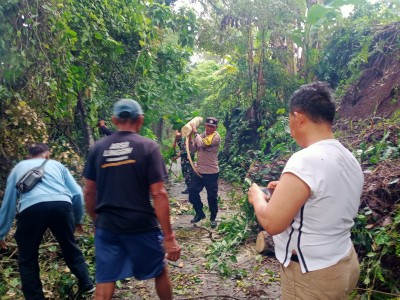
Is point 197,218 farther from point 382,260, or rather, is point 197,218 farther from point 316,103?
point 316,103

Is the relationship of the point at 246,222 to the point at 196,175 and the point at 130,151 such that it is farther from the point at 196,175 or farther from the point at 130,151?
the point at 130,151

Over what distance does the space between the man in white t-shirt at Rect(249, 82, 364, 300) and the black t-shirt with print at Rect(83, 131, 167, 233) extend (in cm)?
127

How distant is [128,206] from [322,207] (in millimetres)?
1685

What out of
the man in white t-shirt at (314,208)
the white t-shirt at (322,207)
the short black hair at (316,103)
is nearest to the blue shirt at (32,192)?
the man in white t-shirt at (314,208)

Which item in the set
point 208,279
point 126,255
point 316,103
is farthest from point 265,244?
point 316,103

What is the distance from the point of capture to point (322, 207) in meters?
1.81

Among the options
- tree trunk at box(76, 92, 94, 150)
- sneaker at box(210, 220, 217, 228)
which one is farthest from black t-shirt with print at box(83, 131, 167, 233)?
tree trunk at box(76, 92, 94, 150)

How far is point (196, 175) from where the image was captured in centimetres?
Answer: 689

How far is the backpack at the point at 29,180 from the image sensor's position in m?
3.63

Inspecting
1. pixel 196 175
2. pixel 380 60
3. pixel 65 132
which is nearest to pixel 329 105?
pixel 196 175

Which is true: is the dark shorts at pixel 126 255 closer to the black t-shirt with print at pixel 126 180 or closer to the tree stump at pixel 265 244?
the black t-shirt with print at pixel 126 180

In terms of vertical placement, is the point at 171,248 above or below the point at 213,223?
above

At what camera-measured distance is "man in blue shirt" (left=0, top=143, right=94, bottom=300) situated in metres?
3.63

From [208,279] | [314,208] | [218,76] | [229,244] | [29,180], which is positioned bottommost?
[208,279]
